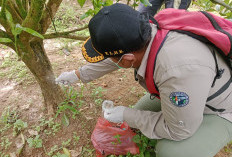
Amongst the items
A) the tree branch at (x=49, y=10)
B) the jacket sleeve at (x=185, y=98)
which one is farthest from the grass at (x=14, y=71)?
the jacket sleeve at (x=185, y=98)

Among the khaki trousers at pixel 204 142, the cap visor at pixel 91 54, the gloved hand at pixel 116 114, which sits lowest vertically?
the khaki trousers at pixel 204 142

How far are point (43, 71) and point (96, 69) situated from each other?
0.48 m

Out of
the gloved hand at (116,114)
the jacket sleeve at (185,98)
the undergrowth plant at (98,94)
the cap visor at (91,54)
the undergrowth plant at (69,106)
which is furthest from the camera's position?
the undergrowth plant at (98,94)

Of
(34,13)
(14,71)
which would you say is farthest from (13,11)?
(14,71)

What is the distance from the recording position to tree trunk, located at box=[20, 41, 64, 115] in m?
1.56

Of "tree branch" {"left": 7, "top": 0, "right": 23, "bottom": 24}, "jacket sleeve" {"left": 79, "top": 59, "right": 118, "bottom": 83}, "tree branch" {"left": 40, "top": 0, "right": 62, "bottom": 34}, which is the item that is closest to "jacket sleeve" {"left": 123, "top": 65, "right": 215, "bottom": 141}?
"jacket sleeve" {"left": 79, "top": 59, "right": 118, "bottom": 83}

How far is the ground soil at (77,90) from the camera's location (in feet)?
6.07

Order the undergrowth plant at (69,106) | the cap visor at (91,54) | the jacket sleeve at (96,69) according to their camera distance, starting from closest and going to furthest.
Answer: the cap visor at (91,54)
the jacket sleeve at (96,69)
the undergrowth plant at (69,106)

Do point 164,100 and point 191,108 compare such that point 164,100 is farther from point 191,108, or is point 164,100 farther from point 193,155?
point 193,155

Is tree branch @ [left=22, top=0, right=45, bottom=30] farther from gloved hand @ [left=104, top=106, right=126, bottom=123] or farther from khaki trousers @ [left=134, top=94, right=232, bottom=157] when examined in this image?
khaki trousers @ [left=134, top=94, right=232, bottom=157]

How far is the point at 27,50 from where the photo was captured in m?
1.46

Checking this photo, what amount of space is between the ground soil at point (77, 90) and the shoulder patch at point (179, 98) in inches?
40.9

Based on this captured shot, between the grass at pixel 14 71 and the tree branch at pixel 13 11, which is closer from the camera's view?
the tree branch at pixel 13 11

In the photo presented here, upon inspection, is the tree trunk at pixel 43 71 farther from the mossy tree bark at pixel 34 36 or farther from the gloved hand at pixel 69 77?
the gloved hand at pixel 69 77
